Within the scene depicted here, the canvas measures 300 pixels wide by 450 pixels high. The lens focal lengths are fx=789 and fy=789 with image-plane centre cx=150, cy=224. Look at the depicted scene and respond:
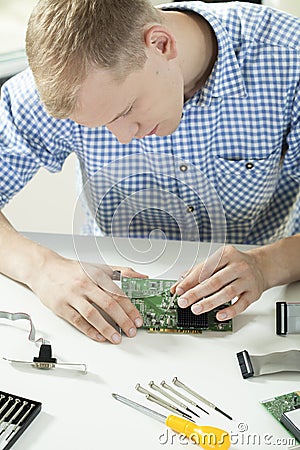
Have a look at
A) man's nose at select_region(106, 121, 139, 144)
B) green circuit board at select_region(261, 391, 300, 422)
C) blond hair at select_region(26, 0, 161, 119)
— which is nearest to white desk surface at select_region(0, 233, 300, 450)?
green circuit board at select_region(261, 391, 300, 422)

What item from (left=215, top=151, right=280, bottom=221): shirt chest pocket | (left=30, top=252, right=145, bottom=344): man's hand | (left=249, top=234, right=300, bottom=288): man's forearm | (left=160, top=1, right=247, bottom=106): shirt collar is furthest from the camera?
(left=215, top=151, right=280, bottom=221): shirt chest pocket

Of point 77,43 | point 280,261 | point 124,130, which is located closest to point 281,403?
point 280,261

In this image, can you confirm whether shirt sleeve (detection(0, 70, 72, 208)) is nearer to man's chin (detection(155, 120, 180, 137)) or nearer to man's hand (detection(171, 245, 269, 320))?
man's chin (detection(155, 120, 180, 137))

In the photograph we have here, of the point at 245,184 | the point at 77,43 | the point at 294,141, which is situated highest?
the point at 77,43

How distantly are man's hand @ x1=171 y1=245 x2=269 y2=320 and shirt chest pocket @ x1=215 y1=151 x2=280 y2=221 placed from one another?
1.00ft

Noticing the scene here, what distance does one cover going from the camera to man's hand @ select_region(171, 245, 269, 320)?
4.61 ft

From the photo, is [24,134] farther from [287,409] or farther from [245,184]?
[287,409]

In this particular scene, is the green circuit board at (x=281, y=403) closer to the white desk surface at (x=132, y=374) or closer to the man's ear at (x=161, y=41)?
the white desk surface at (x=132, y=374)

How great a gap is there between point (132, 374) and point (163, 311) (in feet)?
0.54

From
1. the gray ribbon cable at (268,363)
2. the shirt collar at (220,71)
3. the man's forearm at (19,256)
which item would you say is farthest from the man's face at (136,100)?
the gray ribbon cable at (268,363)

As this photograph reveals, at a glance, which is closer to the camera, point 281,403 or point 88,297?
point 281,403

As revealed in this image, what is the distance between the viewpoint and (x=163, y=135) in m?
1.51

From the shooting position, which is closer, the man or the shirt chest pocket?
the man

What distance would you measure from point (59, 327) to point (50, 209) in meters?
1.64
